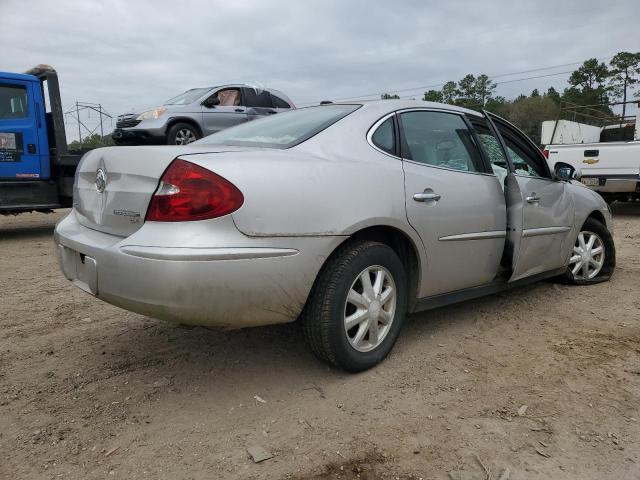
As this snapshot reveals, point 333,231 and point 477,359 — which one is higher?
point 333,231

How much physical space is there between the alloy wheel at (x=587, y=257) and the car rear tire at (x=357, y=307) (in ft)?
7.64

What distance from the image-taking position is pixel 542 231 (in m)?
3.90

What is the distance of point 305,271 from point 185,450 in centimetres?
92

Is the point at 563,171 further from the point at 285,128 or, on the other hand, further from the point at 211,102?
the point at 211,102

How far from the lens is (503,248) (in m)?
3.63

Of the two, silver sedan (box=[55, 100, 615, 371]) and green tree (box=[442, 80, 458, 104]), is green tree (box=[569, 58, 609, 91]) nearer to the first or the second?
green tree (box=[442, 80, 458, 104])

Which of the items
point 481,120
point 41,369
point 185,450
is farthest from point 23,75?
point 185,450

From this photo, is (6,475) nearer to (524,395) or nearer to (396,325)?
(396,325)

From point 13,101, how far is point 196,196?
6.95m

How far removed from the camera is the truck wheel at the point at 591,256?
461cm

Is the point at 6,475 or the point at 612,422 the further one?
the point at 612,422

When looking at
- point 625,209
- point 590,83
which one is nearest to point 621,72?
point 590,83

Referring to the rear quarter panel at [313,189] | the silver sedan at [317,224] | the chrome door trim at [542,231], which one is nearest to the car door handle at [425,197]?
the silver sedan at [317,224]

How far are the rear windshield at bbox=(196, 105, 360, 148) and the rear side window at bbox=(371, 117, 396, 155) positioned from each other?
0.68ft
